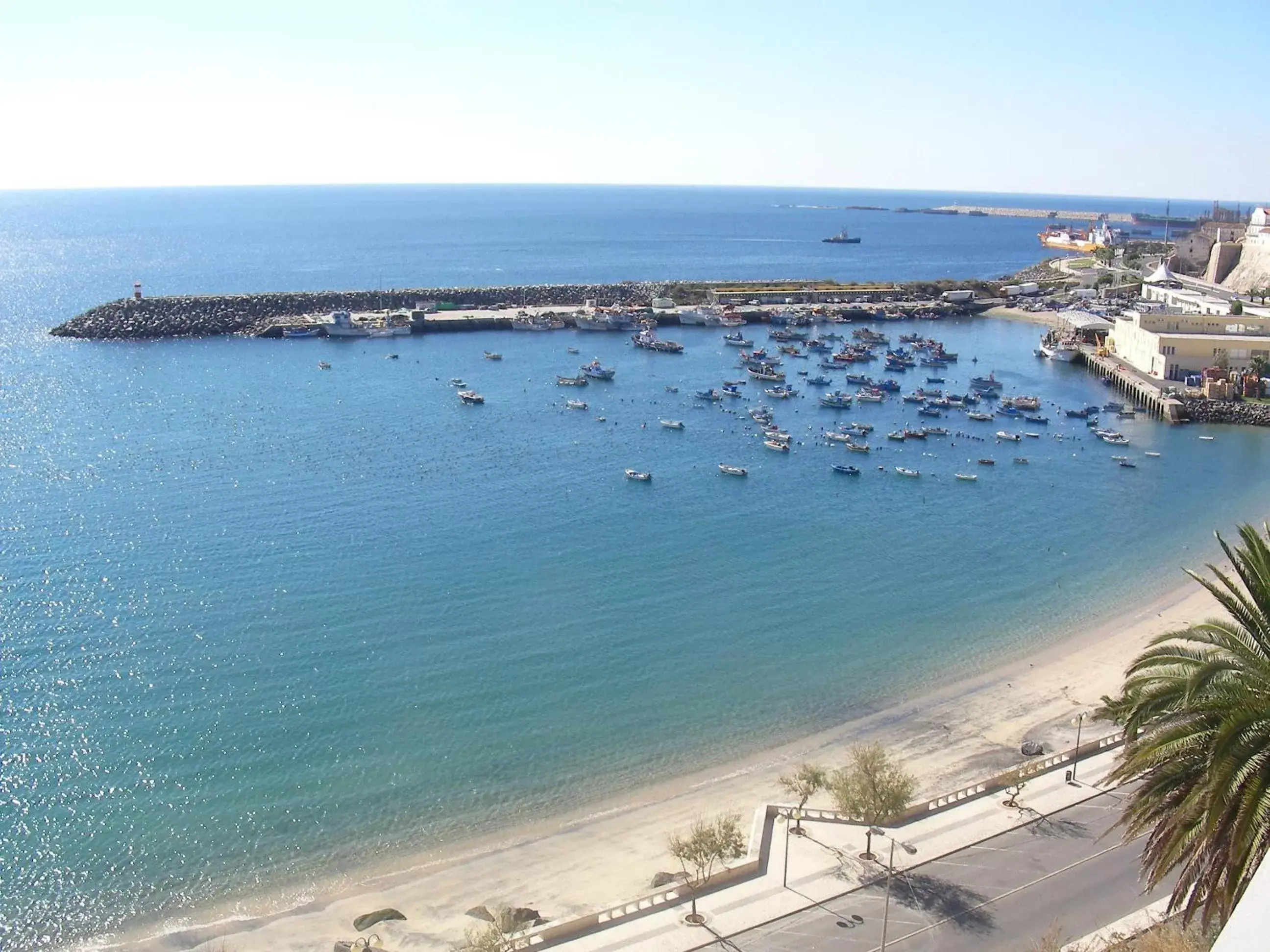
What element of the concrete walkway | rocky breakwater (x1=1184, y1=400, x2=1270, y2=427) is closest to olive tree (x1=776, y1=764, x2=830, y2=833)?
the concrete walkway

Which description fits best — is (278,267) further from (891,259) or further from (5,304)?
(891,259)

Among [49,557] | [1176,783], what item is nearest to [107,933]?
[1176,783]

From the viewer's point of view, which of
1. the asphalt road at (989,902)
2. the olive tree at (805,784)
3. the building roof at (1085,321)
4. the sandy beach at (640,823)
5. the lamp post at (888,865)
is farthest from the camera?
the building roof at (1085,321)

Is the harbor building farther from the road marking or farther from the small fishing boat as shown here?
the road marking

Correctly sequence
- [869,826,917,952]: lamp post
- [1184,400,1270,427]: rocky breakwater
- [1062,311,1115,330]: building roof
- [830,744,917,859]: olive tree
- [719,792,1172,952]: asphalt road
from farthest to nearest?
[1062,311,1115,330]: building roof → [1184,400,1270,427]: rocky breakwater → [830,744,917,859]: olive tree → [719,792,1172,952]: asphalt road → [869,826,917,952]: lamp post

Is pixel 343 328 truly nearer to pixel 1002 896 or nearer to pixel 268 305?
pixel 268 305

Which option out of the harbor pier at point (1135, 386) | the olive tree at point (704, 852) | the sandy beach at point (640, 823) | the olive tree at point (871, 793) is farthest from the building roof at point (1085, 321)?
the olive tree at point (704, 852)

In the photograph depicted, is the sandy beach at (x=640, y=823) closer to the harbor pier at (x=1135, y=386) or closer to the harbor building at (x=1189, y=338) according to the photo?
the harbor pier at (x=1135, y=386)
